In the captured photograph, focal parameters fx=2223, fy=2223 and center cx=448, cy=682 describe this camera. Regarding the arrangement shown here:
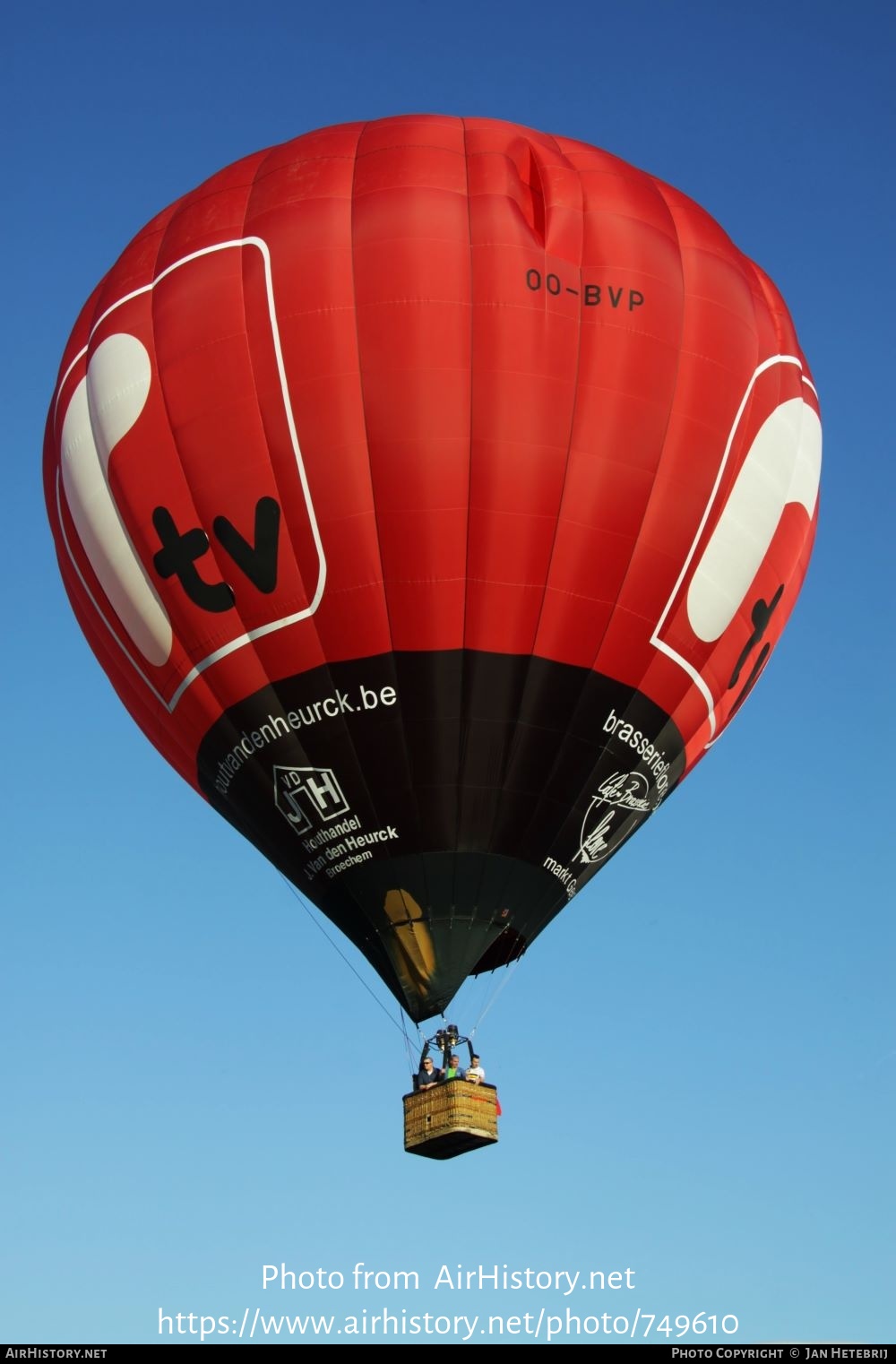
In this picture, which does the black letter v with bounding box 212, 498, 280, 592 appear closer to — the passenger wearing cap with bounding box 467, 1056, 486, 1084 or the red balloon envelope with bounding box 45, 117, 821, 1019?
the red balloon envelope with bounding box 45, 117, 821, 1019

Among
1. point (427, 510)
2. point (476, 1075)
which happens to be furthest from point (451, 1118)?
point (427, 510)

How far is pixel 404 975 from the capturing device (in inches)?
690

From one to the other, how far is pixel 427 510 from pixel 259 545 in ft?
4.43

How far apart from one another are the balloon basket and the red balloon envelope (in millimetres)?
822

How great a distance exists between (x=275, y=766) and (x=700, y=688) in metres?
3.64

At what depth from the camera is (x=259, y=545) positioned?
17312mm

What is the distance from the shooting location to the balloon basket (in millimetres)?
16734
